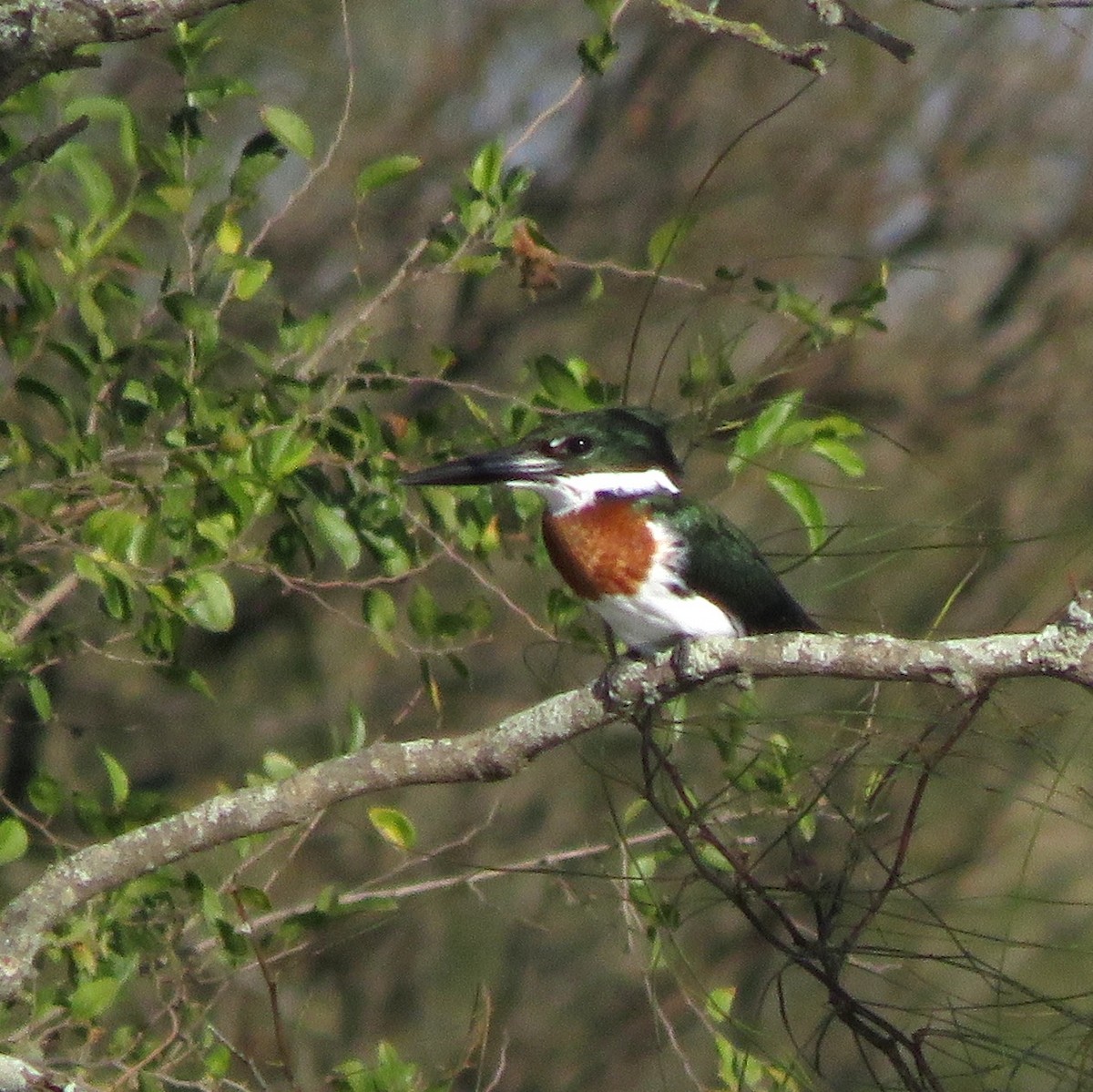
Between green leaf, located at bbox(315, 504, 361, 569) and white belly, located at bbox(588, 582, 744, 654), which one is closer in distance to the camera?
green leaf, located at bbox(315, 504, 361, 569)

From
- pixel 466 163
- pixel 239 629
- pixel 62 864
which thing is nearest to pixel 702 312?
pixel 466 163

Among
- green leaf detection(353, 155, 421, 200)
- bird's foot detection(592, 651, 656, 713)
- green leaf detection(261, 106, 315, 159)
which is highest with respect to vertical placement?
green leaf detection(261, 106, 315, 159)

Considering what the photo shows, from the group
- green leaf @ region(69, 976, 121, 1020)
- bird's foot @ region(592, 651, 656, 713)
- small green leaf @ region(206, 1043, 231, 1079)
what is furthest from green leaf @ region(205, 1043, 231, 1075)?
bird's foot @ region(592, 651, 656, 713)

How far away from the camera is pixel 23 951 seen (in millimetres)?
2326

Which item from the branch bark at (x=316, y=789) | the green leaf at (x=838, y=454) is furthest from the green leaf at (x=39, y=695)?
the green leaf at (x=838, y=454)

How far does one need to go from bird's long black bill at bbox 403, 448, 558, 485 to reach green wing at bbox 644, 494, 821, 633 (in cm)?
24

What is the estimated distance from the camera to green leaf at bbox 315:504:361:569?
274 centimetres

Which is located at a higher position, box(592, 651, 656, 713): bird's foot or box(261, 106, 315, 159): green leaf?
box(261, 106, 315, 159): green leaf

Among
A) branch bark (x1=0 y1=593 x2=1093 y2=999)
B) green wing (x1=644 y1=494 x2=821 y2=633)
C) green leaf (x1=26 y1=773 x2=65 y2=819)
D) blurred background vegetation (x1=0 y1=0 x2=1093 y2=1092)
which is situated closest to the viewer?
branch bark (x1=0 y1=593 x2=1093 y2=999)

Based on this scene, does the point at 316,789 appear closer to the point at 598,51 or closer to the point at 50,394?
the point at 50,394

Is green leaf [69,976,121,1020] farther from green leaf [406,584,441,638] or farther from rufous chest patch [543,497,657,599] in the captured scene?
rufous chest patch [543,497,657,599]

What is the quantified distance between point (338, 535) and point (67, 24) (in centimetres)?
94

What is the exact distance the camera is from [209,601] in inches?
101

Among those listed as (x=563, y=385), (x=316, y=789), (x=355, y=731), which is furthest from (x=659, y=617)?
(x=316, y=789)
